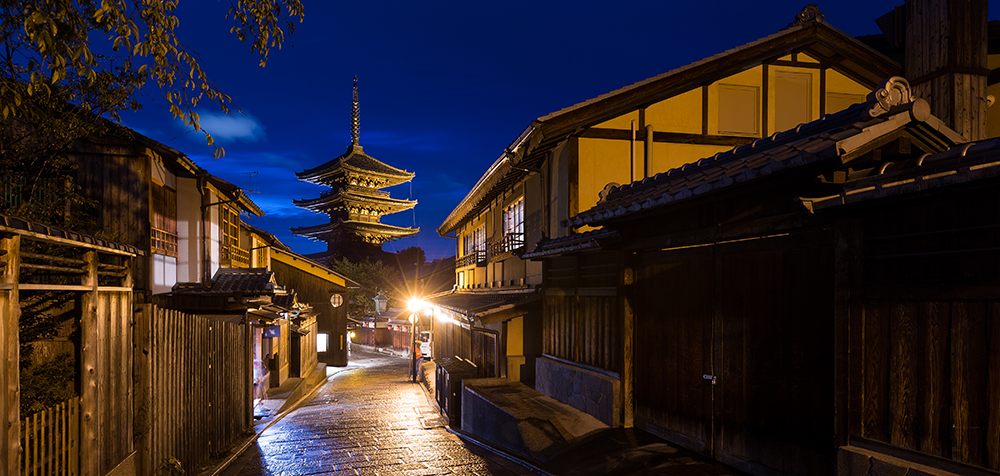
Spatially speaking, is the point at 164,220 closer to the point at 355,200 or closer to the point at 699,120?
the point at 699,120

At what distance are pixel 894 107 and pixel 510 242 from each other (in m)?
12.2

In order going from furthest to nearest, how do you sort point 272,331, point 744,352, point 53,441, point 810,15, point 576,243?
1. point 272,331
2. point 810,15
3. point 576,243
4. point 744,352
5. point 53,441

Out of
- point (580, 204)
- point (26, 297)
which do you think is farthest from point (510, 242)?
point (26, 297)

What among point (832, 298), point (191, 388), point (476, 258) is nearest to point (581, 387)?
point (832, 298)

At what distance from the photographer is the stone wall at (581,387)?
8.76 meters

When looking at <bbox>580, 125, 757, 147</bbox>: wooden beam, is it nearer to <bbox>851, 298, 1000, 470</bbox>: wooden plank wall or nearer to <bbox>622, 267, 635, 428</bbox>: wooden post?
<bbox>622, 267, 635, 428</bbox>: wooden post

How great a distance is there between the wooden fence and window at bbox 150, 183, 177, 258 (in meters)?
9.10

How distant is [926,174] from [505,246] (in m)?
13.5

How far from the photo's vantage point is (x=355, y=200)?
49406 mm

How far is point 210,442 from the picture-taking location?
1021 centimetres

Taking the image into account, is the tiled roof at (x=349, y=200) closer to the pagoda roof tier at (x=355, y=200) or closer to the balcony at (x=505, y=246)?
the pagoda roof tier at (x=355, y=200)

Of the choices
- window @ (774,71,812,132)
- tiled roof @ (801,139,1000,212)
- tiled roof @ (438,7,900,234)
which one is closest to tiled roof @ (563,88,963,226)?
tiled roof @ (801,139,1000,212)

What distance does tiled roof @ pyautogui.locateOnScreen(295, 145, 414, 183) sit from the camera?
48.6 metres

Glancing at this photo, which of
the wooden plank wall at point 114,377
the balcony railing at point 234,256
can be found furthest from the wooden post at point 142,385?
the balcony railing at point 234,256
